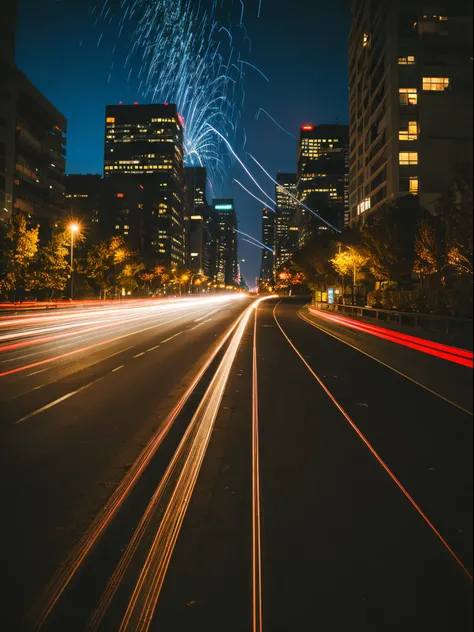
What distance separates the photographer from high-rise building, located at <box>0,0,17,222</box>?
2001 inches

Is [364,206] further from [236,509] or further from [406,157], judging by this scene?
[236,509]

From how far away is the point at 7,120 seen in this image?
5412 centimetres

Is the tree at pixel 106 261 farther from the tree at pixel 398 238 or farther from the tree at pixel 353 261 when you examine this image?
the tree at pixel 398 238

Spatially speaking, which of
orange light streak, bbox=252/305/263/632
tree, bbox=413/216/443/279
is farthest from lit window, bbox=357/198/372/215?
orange light streak, bbox=252/305/263/632

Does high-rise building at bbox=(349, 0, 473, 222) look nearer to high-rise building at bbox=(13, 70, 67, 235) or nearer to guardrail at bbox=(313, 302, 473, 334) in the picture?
guardrail at bbox=(313, 302, 473, 334)

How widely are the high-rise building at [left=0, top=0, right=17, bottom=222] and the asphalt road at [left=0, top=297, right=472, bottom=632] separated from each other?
51369 millimetres

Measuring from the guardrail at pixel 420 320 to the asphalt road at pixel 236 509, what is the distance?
212 mm

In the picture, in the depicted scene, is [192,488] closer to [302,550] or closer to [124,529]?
[124,529]

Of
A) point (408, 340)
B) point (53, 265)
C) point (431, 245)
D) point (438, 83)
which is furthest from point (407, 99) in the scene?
point (438, 83)

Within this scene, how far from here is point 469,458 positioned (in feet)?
5.20

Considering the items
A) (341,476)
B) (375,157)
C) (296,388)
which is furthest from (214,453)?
(375,157)

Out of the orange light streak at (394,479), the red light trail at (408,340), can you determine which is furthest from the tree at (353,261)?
the orange light streak at (394,479)

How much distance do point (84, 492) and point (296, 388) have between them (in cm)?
699

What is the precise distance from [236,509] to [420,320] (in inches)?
629
